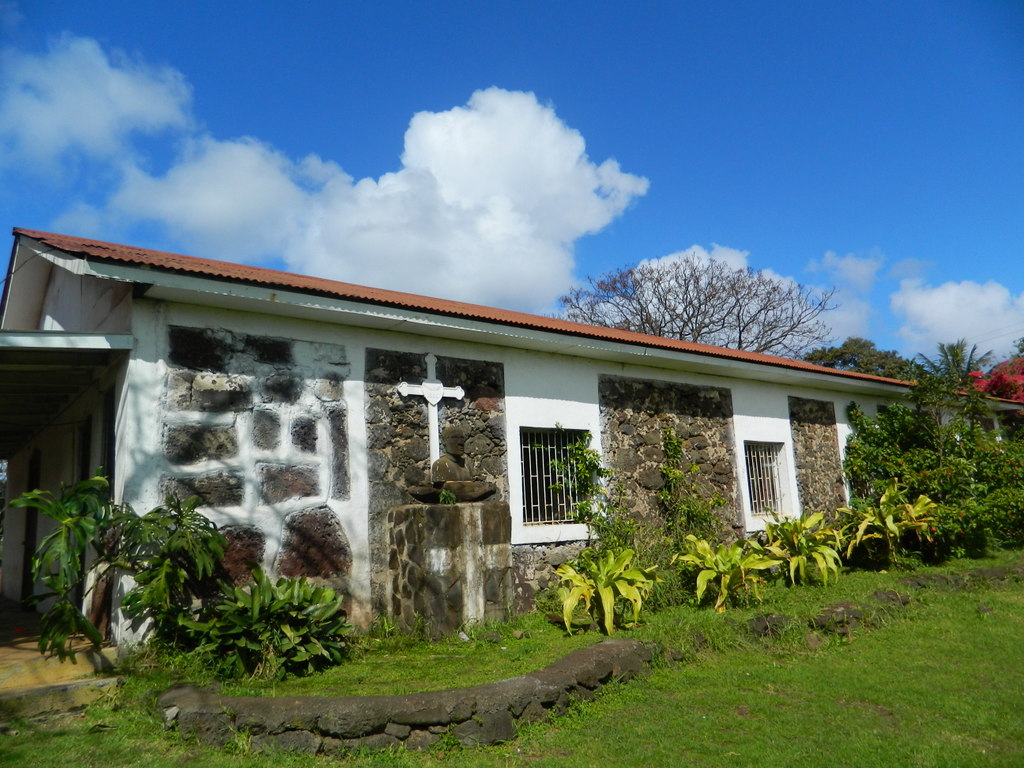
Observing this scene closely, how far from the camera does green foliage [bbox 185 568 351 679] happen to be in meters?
5.42

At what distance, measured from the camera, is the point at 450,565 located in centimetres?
663

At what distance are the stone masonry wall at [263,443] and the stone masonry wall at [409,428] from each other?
33cm

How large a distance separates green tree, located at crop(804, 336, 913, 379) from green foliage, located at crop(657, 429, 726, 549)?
21023 millimetres

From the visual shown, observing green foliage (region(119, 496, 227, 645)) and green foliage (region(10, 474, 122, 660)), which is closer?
green foliage (region(10, 474, 122, 660))

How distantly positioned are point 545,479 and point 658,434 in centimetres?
194

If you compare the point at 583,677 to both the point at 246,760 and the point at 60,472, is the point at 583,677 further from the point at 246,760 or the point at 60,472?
the point at 60,472

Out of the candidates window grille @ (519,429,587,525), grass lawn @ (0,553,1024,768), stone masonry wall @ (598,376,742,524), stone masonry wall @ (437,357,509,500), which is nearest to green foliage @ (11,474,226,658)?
grass lawn @ (0,553,1024,768)

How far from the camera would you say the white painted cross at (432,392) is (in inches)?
298

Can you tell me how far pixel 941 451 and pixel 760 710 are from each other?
26.4 ft

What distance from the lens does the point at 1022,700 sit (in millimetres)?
4957

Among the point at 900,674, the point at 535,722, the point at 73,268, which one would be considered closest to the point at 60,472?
the point at 73,268

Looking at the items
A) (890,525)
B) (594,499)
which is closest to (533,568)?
(594,499)

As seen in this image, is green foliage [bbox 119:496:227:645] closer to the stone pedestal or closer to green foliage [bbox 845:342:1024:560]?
the stone pedestal

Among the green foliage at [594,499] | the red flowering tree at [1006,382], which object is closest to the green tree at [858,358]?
the red flowering tree at [1006,382]
